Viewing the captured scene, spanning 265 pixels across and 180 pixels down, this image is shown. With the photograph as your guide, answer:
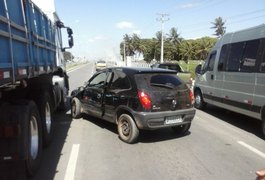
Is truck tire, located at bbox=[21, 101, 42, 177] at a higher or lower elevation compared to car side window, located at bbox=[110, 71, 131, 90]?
lower

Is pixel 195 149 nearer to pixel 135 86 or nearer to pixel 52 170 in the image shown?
pixel 135 86

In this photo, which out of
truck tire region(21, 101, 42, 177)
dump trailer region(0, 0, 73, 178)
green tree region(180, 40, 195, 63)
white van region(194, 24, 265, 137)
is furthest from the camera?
green tree region(180, 40, 195, 63)

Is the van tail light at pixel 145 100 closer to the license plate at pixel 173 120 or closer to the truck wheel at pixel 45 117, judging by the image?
the license plate at pixel 173 120

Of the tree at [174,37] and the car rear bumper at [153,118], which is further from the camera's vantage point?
the tree at [174,37]

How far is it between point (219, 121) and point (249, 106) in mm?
1690

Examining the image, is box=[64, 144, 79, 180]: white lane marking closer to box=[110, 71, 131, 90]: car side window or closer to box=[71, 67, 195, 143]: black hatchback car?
box=[71, 67, 195, 143]: black hatchback car

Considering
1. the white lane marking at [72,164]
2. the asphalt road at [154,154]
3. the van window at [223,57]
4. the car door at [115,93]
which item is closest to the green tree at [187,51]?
the van window at [223,57]

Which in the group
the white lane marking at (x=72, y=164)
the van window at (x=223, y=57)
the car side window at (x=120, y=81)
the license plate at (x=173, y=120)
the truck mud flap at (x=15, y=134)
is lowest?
the white lane marking at (x=72, y=164)

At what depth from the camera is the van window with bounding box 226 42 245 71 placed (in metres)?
9.27

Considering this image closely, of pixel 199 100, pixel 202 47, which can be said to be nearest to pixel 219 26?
pixel 202 47

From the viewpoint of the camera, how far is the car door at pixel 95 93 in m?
8.45

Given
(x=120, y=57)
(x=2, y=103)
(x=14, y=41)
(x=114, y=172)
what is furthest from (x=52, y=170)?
(x=120, y=57)

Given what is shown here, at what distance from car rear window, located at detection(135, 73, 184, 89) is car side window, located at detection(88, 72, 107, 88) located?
152cm

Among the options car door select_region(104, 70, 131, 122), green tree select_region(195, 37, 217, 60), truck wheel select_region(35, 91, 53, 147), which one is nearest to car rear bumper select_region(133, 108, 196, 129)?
car door select_region(104, 70, 131, 122)
